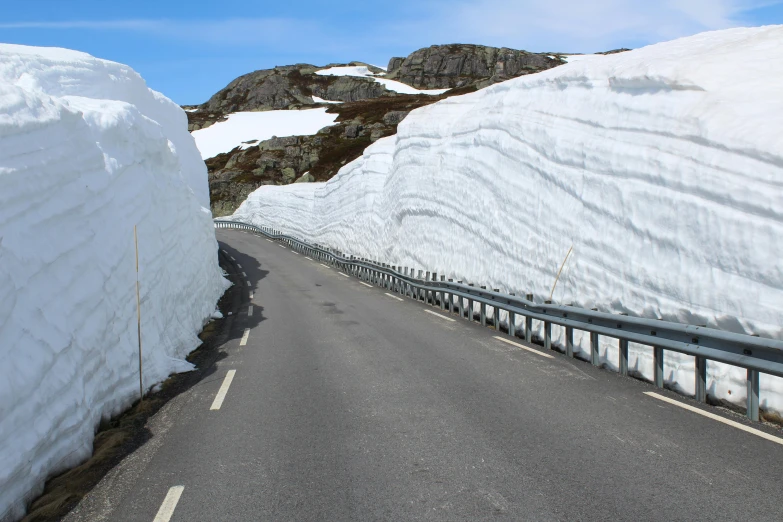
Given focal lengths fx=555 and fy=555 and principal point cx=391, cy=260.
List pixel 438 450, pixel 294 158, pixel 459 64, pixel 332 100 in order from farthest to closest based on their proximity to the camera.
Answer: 1. pixel 459 64
2. pixel 332 100
3. pixel 294 158
4. pixel 438 450

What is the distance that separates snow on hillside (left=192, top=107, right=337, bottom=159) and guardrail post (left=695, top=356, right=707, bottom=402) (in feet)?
335

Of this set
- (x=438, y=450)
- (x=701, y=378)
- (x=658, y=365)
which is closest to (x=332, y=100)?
(x=658, y=365)

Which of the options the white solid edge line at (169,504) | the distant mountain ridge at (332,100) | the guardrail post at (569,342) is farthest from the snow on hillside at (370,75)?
the white solid edge line at (169,504)

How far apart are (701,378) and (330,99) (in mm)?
152670

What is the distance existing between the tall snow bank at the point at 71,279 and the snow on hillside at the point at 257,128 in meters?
95.5

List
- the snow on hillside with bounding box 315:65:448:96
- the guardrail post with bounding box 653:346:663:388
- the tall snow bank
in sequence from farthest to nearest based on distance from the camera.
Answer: the snow on hillside with bounding box 315:65:448:96 → the guardrail post with bounding box 653:346:663:388 → the tall snow bank

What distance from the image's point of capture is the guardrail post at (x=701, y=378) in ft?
23.2

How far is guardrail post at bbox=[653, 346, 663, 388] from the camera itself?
785 cm

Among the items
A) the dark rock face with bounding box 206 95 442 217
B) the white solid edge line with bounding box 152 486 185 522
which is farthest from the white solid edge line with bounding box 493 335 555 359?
the dark rock face with bounding box 206 95 442 217

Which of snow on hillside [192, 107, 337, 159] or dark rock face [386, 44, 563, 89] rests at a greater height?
dark rock face [386, 44, 563, 89]

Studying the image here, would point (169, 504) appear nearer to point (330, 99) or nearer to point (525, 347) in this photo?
point (525, 347)

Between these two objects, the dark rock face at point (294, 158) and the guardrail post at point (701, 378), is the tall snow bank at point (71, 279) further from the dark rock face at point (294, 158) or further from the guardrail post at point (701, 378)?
the dark rock face at point (294, 158)

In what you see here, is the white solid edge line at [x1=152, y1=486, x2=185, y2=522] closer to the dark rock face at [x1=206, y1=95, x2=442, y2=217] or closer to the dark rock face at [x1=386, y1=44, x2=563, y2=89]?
the dark rock face at [x1=206, y1=95, x2=442, y2=217]

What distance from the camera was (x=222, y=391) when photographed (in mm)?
8102
